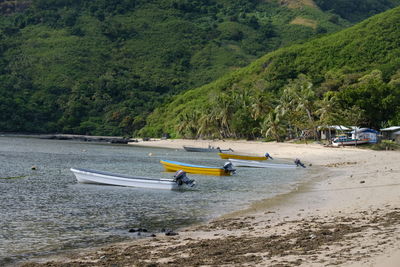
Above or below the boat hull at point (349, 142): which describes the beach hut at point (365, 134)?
above

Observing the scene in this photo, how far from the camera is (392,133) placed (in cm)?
6322

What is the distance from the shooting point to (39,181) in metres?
32.0

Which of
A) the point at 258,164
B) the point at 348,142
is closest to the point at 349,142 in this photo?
the point at 348,142

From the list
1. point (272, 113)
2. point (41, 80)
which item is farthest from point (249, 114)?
point (41, 80)

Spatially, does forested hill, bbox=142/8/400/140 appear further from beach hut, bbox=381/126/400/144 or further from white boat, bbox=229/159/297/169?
white boat, bbox=229/159/297/169

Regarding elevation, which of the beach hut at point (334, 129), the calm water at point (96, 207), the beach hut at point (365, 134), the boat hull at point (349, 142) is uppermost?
the beach hut at point (334, 129)

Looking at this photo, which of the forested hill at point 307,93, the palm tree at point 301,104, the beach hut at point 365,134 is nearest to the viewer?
the beach hut at point 365,134

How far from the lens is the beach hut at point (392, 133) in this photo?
62.1 metres

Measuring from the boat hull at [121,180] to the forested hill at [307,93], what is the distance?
4534 centimetres

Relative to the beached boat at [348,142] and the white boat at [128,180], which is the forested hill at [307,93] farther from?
the white boat at [128,180]

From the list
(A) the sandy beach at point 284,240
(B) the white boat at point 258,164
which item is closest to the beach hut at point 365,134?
(B) the white boat at point 258,164

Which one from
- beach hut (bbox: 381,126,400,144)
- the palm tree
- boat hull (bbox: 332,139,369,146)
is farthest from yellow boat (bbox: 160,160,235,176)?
the palm tree

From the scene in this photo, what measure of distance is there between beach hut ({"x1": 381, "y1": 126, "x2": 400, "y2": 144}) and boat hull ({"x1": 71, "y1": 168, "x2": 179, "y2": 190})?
Answer: 43.3 metres

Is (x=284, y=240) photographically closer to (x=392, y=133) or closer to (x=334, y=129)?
(x=392, y=133)
